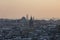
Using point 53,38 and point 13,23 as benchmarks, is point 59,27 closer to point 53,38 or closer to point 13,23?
point 53,38

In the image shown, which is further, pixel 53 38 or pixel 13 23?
pixel 13 23

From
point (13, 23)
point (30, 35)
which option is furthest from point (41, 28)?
point (13, 23)

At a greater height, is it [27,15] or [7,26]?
[27,15]

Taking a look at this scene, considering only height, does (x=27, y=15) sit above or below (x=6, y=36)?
above

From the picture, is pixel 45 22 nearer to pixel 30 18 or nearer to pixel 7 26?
pixel 30 18

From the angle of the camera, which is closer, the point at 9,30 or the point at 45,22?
the point at 9,30

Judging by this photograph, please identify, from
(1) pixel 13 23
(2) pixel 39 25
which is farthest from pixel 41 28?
(1) pixel 13 23

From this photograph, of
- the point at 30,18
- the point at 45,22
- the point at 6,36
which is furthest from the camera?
the point at 45,22

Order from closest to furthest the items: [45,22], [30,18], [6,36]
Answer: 1. [6,36]
2. [30,18]
3. [45,22]

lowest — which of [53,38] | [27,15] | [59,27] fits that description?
[53,38]
